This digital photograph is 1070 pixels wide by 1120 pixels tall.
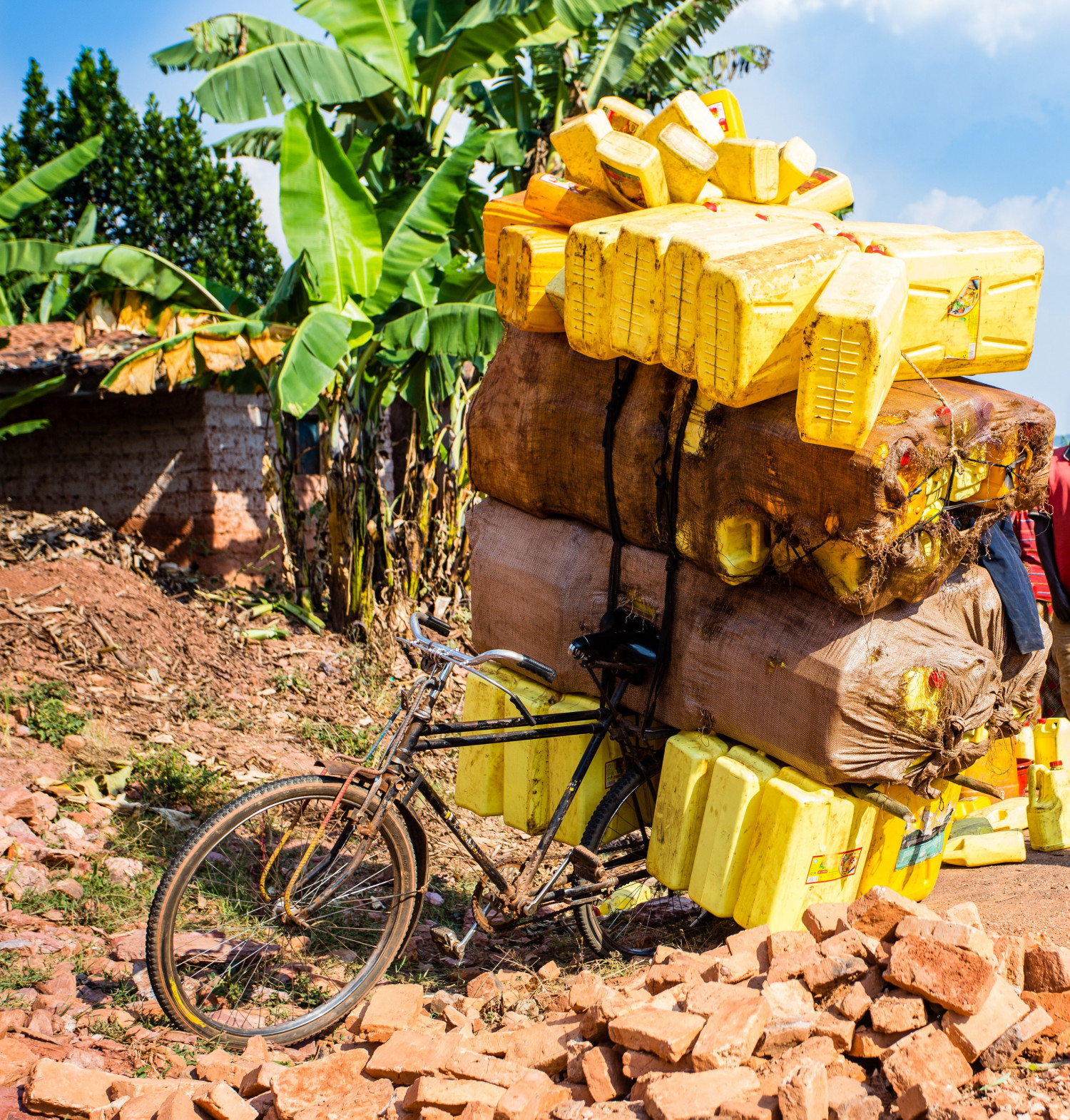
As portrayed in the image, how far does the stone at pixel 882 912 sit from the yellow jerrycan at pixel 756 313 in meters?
1.42

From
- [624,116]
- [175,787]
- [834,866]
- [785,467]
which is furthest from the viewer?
[175,787]

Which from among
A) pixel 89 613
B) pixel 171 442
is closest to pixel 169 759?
pixel 89 613

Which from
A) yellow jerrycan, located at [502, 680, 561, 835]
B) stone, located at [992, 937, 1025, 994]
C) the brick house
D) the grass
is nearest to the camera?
stone, located at [992, 937, 1025, 994]

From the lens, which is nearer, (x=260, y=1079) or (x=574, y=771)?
(x=260, y=1079)

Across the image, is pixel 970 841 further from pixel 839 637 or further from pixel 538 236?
pixel 538 236

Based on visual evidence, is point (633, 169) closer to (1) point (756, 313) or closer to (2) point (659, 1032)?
(1) point (756, 313)

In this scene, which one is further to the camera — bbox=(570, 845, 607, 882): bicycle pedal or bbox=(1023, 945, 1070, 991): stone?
bbox=(570, 845, 607, 882): bicycle pedal

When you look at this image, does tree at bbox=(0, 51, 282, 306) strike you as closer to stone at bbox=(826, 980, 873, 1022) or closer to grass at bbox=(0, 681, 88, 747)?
grass at bbox=(0, 681, 88, 747)

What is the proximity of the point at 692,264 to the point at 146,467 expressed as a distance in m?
7.86

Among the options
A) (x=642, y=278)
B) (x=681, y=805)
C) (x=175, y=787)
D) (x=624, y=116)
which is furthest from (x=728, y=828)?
(x=175, y=787)

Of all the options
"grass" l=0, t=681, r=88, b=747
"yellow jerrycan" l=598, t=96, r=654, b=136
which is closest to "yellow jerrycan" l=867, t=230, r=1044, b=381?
"yellow jerrycan" l=598, t=96, r=654, b=136

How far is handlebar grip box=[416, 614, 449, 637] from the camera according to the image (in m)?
3.08

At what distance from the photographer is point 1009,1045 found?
2316 mm

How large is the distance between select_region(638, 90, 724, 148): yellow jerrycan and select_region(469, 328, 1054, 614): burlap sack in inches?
31.0
